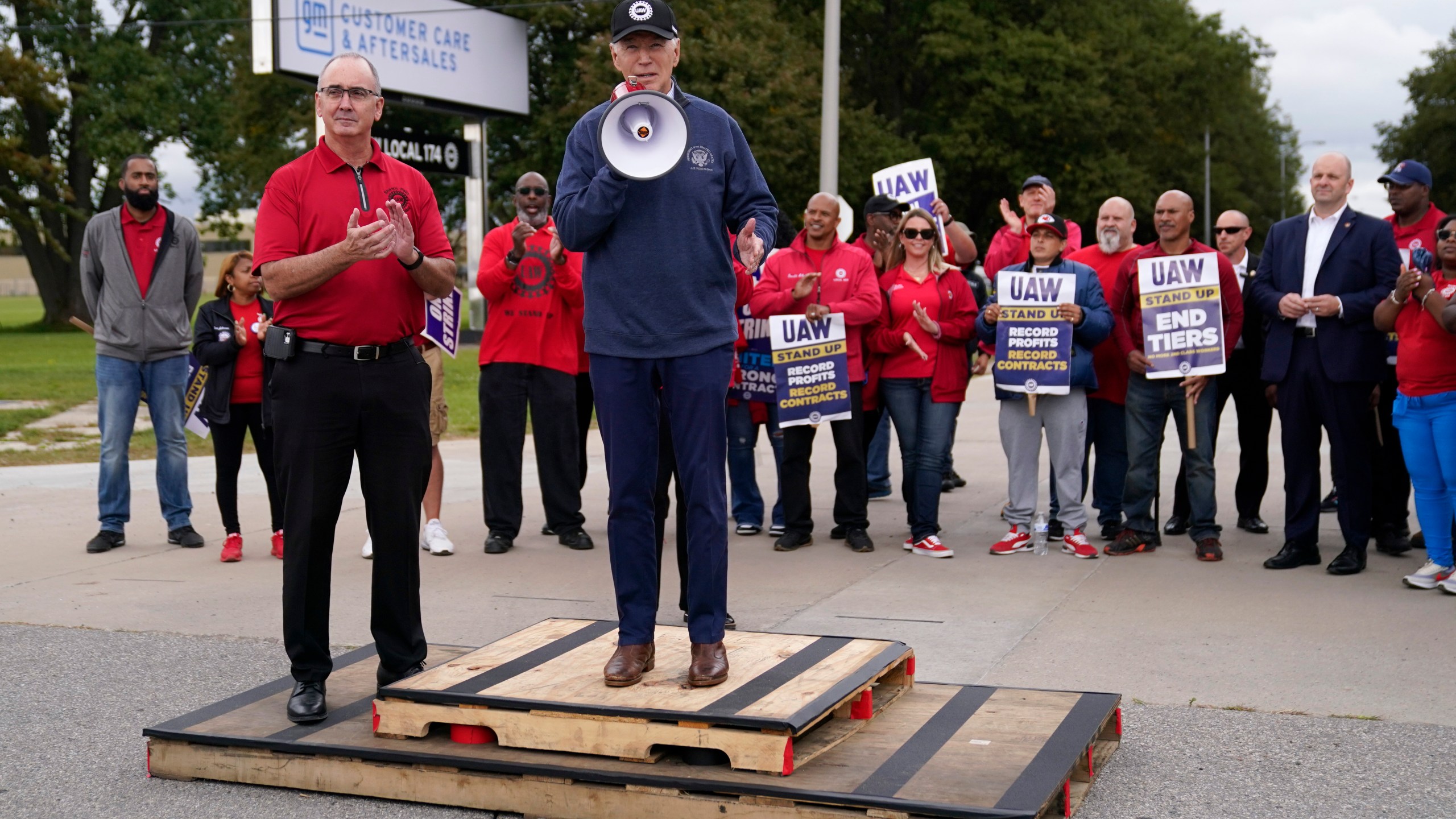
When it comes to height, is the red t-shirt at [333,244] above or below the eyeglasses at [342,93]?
below

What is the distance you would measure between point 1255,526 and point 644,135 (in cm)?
651

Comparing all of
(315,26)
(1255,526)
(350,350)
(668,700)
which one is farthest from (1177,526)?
(315,26)

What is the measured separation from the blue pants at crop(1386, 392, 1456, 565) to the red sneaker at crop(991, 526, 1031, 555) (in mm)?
2246

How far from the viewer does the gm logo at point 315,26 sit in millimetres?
20781

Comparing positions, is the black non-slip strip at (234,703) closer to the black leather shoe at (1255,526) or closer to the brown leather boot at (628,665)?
the brown leather boot at (628,665)

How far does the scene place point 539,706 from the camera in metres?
4.26

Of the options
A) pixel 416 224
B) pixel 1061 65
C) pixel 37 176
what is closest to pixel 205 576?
pixel 416 224

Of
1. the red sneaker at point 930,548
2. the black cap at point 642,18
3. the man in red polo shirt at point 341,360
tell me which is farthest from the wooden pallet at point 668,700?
the red sneaker at point 930,548

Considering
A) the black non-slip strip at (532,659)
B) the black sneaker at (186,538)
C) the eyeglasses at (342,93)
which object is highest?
the eyeglasses at (342,93)

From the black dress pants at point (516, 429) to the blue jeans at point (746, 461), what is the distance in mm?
1110

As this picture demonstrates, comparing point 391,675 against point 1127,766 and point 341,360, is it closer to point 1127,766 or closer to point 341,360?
point 341,360

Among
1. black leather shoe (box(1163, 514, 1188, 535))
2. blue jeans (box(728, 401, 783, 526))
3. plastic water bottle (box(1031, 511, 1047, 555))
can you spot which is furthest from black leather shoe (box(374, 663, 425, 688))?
black leather shoe (box(1163, 514, 1188, 535))

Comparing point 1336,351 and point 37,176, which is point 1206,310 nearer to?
point 1336,351

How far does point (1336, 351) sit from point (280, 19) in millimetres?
17175
